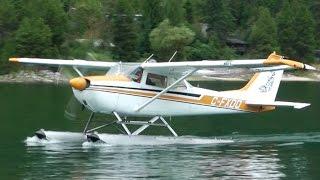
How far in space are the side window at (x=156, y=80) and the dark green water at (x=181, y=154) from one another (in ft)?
5.10

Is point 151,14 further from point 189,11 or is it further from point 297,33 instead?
point 297,33

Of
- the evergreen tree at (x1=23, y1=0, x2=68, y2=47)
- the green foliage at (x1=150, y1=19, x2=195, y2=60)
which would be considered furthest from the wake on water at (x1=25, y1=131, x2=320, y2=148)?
the green foliage at (x1=150, y1=19, x2=195, y2=60)

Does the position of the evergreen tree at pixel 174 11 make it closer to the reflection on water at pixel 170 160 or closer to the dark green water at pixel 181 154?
the dark green water at pixel 181 154

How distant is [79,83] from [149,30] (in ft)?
204

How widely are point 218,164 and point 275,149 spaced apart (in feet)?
10.2

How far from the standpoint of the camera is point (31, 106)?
3169 cm

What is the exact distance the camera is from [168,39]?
7488 cm

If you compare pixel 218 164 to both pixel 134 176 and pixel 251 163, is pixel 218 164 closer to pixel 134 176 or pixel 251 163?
pixel 251 163

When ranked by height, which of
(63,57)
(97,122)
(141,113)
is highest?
(141,113)

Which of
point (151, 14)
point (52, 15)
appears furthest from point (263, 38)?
point (52, 15)

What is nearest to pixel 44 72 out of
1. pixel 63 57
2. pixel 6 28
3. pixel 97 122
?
pixel 63 57

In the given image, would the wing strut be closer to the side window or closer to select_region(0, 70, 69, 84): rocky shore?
the side window

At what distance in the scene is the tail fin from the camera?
21203mm

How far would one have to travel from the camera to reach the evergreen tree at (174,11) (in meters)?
81.7
